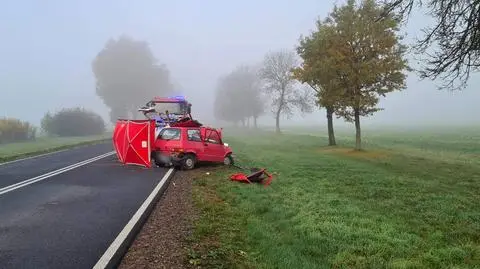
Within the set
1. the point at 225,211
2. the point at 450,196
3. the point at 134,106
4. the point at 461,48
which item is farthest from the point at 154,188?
the point at 134,106

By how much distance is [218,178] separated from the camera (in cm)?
1597

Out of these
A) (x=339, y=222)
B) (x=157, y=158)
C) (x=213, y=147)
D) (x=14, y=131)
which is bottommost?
(x=339, y=222)

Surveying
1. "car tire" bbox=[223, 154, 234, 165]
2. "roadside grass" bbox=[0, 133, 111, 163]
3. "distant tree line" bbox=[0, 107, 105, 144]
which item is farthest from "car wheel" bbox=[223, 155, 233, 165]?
"distant tree line" bbox=[0, 107, 105, 144]

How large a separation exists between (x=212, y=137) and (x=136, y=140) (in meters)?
3.09

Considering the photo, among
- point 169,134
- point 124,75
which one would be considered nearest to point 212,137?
point 169,134

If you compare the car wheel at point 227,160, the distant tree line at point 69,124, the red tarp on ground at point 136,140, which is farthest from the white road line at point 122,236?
the distant tree line at point 69,124

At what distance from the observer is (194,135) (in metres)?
18.9

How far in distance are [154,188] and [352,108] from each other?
19542 mm

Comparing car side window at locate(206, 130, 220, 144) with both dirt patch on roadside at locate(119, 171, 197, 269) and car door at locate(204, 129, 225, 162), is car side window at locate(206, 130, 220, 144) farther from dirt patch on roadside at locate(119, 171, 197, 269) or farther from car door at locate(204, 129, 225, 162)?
dirt patch on roadside at locate(119, 171, 197, 269)

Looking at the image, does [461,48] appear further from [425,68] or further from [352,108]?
[352,108]

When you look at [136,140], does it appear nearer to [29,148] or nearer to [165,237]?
[165,237]

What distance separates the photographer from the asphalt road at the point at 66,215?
630 cm

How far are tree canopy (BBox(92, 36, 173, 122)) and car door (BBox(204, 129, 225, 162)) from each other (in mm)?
63229

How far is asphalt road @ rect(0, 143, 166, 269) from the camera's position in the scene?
630 cm
